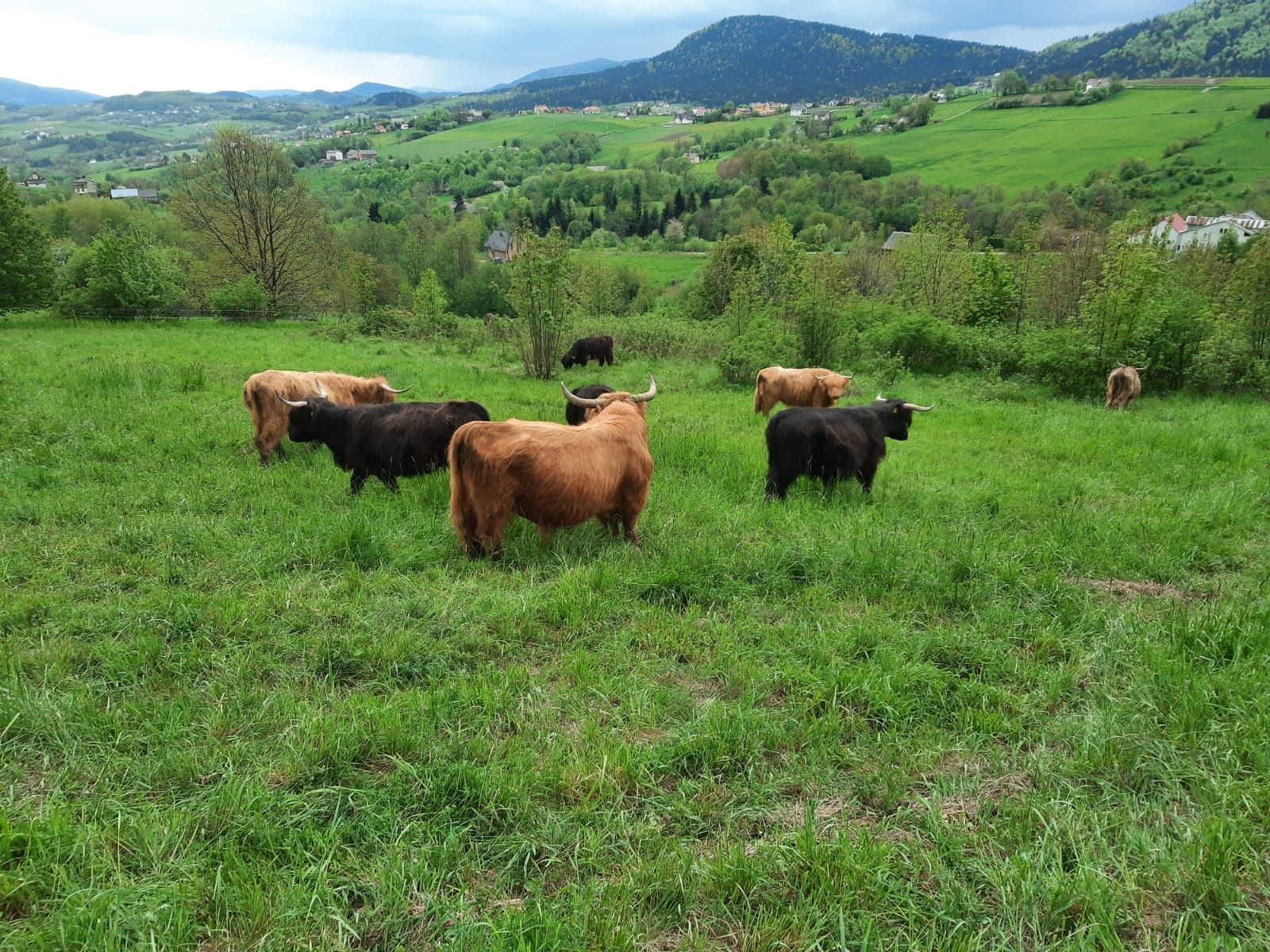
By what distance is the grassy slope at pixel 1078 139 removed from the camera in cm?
8000

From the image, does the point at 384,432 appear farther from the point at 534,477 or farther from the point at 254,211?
the point at 254,211

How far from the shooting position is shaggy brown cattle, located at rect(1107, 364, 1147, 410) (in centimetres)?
1609

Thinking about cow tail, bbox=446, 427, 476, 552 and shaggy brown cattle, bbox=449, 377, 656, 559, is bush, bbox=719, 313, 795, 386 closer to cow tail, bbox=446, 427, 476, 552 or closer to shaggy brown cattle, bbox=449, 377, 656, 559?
shaggy brown cattle, bbox=449, 377, 656, 559

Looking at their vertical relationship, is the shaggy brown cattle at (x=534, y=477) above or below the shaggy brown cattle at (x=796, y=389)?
above

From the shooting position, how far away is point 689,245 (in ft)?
278

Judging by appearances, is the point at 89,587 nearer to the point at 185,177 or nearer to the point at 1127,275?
the point at 1127,275

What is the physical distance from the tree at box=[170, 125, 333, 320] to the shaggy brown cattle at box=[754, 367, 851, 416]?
2685 cm

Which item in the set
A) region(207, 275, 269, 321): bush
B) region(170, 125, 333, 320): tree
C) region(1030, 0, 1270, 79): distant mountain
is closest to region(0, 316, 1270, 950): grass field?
region(207, 275, 269, 321): bush

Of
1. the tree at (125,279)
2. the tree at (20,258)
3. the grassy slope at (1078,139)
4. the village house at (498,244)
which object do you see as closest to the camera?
the tree at (125,279)

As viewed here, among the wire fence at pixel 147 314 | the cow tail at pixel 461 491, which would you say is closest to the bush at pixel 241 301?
the wire fence at pixel 147 314

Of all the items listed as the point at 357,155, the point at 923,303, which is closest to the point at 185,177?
the point at 923,303

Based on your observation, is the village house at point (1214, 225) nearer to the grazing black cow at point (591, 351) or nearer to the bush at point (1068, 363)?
the bush at point (1068, 363)

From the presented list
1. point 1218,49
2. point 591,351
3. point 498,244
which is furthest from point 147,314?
point 1218,49

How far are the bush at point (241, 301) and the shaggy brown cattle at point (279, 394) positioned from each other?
2221 cm
